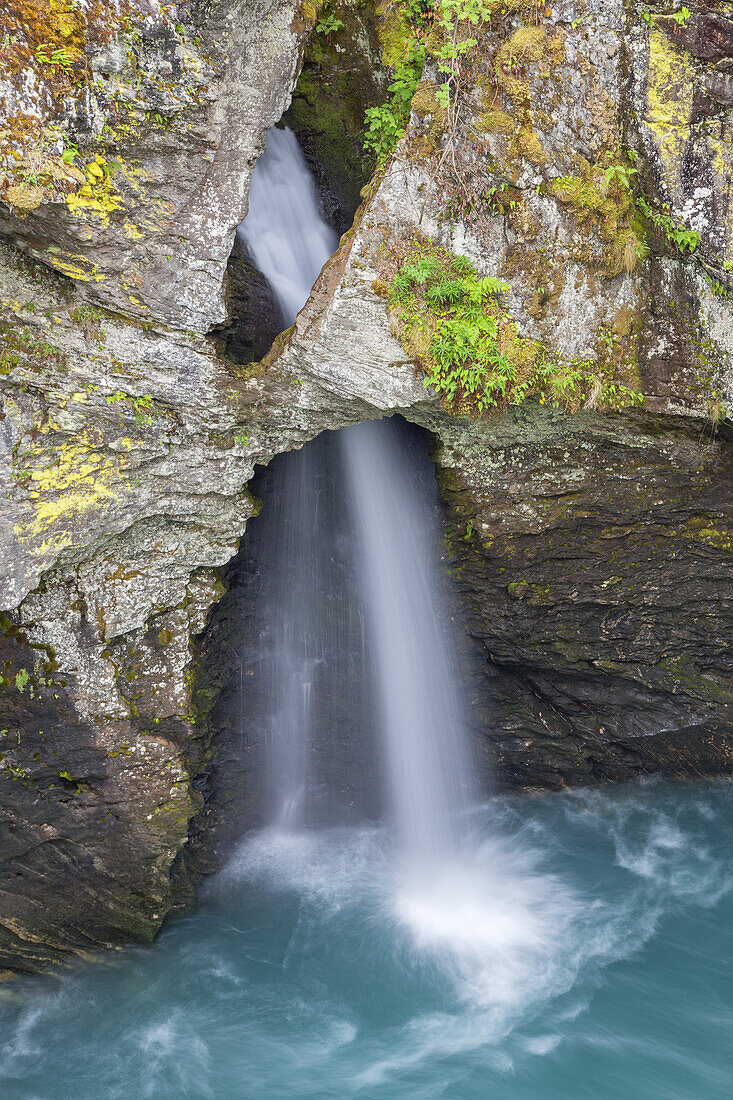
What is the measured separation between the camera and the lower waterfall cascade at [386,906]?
6859 millimetres

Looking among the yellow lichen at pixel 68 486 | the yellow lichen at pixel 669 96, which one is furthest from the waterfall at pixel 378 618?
the yellow lichen at pixel 669 96

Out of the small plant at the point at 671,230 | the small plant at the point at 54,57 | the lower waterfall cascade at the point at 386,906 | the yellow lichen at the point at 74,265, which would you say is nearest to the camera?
the small plant at the point at 54,57

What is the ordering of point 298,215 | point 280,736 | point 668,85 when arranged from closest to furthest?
point 668,85 → point 298,215 → point 280,736

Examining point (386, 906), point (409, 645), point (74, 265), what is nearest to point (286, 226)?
point (74, 265)

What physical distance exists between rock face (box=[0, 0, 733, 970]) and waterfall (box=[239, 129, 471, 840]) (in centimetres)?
76

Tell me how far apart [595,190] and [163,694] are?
20.3 ft

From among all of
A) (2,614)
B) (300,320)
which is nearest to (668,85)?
(300,320)

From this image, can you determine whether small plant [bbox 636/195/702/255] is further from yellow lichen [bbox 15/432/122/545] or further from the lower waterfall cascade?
yellow lichen [bbox 15/432/122/545]

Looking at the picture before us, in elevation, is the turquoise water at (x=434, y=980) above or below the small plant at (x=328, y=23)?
below

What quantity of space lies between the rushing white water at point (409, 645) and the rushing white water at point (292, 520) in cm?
67

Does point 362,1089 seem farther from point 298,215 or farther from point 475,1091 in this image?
point 298,215

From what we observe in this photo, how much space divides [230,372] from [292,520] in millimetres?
2710

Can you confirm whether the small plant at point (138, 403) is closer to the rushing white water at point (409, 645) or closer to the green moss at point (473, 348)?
the green moss at point (473, 348)

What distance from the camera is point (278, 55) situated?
5.34m
